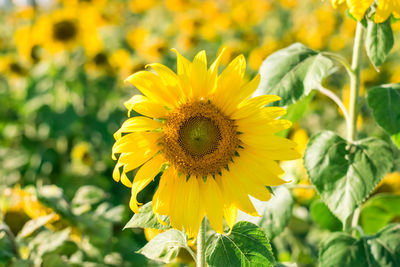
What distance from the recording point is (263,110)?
1.06 metres

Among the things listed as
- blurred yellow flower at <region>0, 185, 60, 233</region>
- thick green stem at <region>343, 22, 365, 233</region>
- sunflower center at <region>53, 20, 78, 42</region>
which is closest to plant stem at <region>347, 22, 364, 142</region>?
thick green stem at <region>343, 22, 365, 233</region>

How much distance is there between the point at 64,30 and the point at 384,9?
10.5ft

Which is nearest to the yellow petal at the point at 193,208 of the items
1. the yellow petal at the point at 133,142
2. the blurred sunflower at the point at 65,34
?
the yellow petal at the point at 133,142

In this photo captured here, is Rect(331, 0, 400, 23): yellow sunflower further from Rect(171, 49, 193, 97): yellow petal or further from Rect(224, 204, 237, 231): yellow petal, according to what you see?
Rect(224, 204, 237, 231): yellow petal

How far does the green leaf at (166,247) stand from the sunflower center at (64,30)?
10.0 ft

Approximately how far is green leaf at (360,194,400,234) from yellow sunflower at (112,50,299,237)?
2.92 ft

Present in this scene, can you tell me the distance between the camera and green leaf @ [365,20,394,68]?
125 cm

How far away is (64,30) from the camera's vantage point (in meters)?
3.77

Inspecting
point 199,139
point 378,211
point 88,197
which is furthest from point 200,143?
point 378,211

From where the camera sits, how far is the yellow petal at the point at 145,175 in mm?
1026

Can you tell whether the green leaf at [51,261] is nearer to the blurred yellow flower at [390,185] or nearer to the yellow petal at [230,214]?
the yellow petal at [230,214]

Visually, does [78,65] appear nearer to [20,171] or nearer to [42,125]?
[42,125]

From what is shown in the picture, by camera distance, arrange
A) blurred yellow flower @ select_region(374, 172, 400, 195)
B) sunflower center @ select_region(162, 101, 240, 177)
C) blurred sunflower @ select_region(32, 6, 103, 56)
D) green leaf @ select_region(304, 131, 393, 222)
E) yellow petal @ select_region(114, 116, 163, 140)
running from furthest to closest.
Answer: blurred sunflower @ select_region(32, 6, 103, 56)
blurred yellow flower @ select_region(374, 172, 400, 195)
green leaf @ select_region(304, 131, 393, 222)
sunflower center @ select_region(162, 101, 240, 177)
yellow petal @ select_region(114, 116, 163, 140)

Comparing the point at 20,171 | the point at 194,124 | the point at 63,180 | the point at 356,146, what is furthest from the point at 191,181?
the point at 20,171
